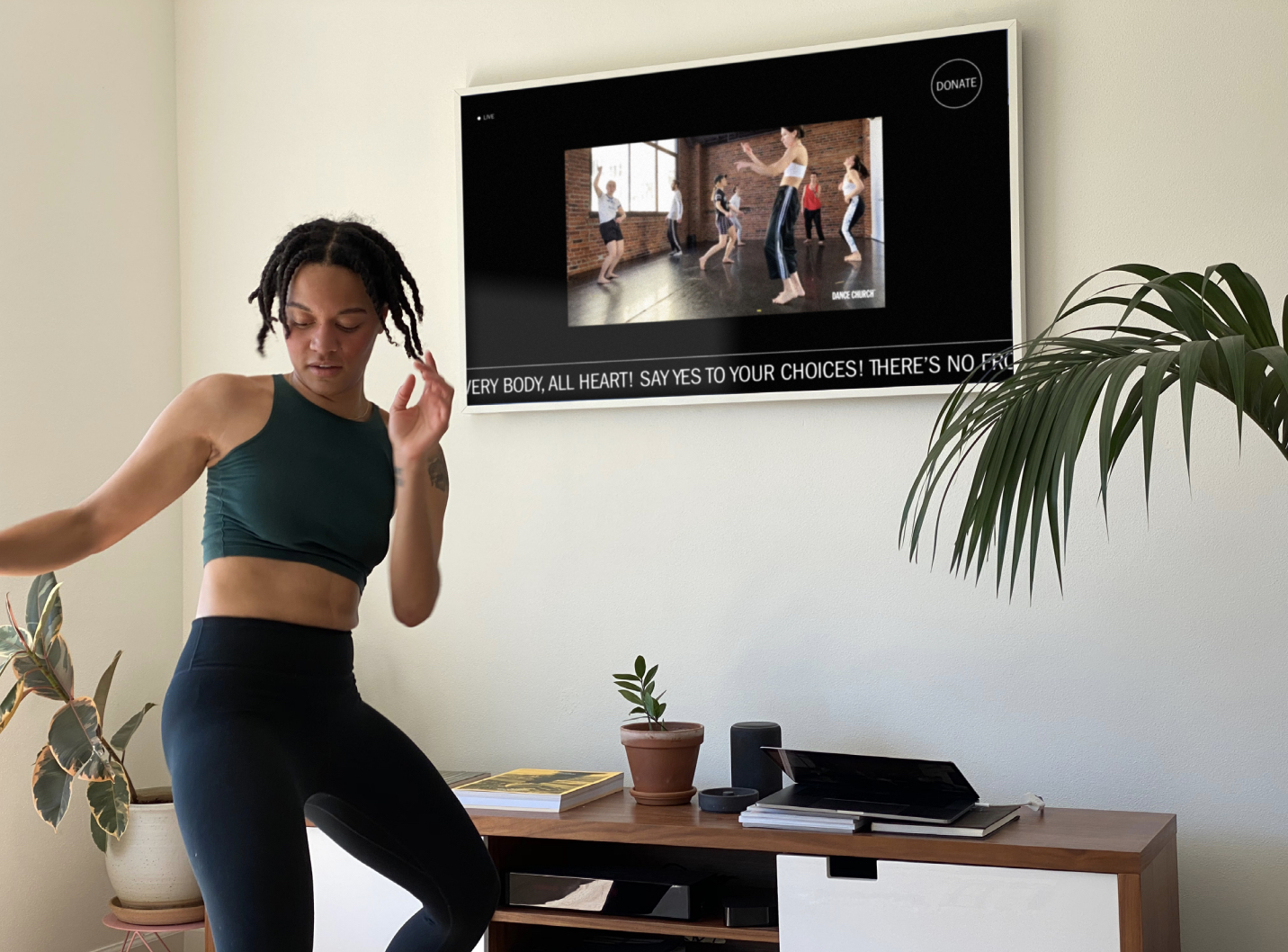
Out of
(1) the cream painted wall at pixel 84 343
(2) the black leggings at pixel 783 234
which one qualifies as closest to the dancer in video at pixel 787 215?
(2) the black leggings at pixel 783 234

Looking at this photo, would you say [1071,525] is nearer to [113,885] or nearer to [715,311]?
[715,311]

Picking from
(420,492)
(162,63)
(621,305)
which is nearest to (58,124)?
(162,63)

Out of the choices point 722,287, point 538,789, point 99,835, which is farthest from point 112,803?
point 722,287

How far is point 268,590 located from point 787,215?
152cm

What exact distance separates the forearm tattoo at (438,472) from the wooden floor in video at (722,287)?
1054 mm

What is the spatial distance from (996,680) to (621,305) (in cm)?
113

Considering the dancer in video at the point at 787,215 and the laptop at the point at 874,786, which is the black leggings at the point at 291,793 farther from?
the dancer in video at the point at 787,215

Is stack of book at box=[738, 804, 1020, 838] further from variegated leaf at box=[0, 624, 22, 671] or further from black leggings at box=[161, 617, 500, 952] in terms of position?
variegated leaf at box=[0, 624, 22, 671]

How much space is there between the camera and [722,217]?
2.76m

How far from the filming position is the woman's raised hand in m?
1.65

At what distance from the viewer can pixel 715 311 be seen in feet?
9.07

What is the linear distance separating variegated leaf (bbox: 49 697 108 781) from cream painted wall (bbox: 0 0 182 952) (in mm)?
259

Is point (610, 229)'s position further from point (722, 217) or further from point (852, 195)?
point (852, 195)

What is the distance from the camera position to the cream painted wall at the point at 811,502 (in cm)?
243
